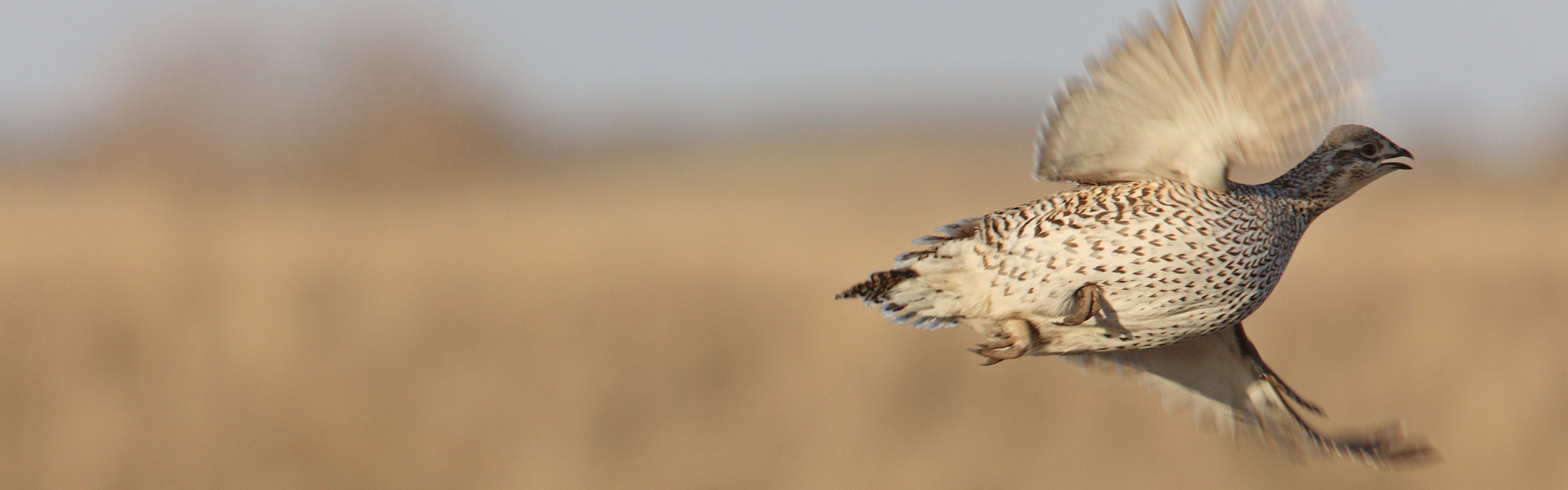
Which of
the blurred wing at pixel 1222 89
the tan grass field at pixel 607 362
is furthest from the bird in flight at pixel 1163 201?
the tan grass field at pixel 607 362

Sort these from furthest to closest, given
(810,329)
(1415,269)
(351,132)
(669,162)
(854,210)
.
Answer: (669,162), (351,132), (854,210), (1415,269), (810,329)

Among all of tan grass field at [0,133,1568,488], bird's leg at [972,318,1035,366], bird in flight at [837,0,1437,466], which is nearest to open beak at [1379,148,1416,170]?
bird in flight at [837,0,1437,466]

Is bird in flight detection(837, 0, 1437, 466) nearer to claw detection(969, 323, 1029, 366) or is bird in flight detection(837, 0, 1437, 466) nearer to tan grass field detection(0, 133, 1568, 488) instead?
claw detection(969, 323, 1029, 366)

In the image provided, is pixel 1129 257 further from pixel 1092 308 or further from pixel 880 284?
pixel 880 284

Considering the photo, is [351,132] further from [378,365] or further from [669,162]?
[669,162]

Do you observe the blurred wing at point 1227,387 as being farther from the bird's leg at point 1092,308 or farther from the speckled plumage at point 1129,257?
the bird's leg at point 1092,308

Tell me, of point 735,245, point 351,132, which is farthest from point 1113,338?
point 351,132
